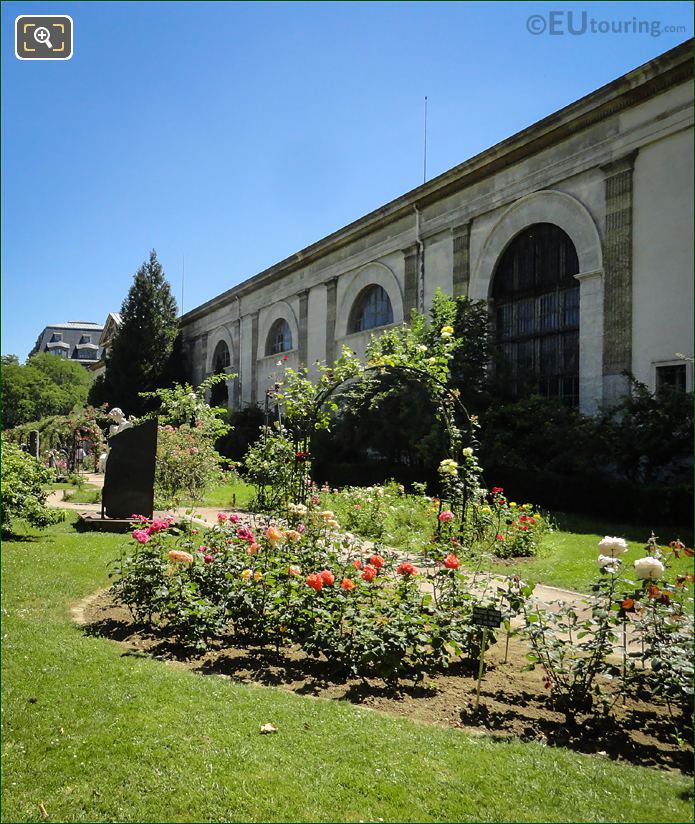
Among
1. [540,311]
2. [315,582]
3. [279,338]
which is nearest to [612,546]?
[315,582]

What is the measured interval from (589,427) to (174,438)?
8.83 m

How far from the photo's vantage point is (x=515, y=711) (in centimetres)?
378

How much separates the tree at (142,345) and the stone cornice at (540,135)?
36.2 feet

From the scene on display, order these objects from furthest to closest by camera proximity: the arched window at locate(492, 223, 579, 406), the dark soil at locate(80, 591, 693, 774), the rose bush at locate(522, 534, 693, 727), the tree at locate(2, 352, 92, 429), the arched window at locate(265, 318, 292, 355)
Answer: the tree at locate(2, 352, 92, 429)
the arched window at locate(265, 318, 292, 355)
the arched window at locate(492, 223, 579, 406)
the rose bush at locate(522, 534, 693, 727)
the dark soil at locate(80, 591, 693, 774)

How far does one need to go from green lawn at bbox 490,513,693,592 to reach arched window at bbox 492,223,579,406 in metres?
5.01

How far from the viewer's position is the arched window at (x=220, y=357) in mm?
35281

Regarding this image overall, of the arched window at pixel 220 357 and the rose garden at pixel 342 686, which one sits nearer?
the rose garden at pixel 342 686

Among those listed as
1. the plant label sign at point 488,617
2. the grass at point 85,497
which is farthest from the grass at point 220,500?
the plant label sign at point 488,617

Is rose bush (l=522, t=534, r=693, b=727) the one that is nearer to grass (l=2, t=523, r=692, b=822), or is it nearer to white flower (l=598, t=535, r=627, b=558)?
white flower (l=598, t=535, r=627, b=558)

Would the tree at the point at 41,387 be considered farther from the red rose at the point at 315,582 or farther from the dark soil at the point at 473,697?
the red rose at the point at 315,582

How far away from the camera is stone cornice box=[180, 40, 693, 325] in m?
12.8

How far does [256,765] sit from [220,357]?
33.9 m

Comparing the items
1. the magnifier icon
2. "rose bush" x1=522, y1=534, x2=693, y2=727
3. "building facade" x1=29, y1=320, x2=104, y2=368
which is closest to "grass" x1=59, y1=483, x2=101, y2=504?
"rose bush" x1=522, y1=534, x2=693, y2=727

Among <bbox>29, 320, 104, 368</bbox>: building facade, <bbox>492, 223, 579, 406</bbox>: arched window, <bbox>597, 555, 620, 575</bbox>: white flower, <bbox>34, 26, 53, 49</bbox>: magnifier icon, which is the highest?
<bbox>29, 320, 104, 368</bbox>: building facade
